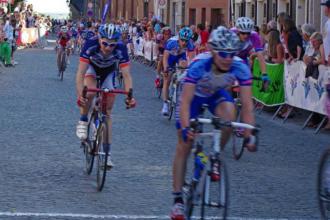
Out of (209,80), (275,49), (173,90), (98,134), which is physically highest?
(209,80)

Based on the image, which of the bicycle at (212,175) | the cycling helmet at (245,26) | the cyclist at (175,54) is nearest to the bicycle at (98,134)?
the bicycle at (212,175)

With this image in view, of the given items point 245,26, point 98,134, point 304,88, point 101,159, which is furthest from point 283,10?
point 101,159

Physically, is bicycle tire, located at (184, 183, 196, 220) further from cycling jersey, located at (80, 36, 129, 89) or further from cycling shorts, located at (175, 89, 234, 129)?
cycling jersey, located at (80, 36, 129, 89)

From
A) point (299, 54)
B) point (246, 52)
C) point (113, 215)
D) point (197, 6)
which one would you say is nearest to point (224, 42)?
point (113, 215)

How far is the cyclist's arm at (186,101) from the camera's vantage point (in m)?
7.69

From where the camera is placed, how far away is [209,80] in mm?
8086

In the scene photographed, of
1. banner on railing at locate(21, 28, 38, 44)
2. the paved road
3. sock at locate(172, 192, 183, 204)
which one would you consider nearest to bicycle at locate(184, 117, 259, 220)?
sock at locate(172, 192, 183, 204)

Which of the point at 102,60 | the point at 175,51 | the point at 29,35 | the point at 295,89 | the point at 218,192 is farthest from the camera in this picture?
the point at 29,35

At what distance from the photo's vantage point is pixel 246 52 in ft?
48.4

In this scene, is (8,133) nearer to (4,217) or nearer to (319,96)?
(319,96)

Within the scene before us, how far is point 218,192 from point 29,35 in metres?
60.5

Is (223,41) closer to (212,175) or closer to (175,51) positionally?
(212,175)

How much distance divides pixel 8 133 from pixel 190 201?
25.5 ft

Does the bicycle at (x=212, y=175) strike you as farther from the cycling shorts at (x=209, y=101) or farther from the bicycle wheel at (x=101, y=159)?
the bicycle wheel at (x=101, y=159)
